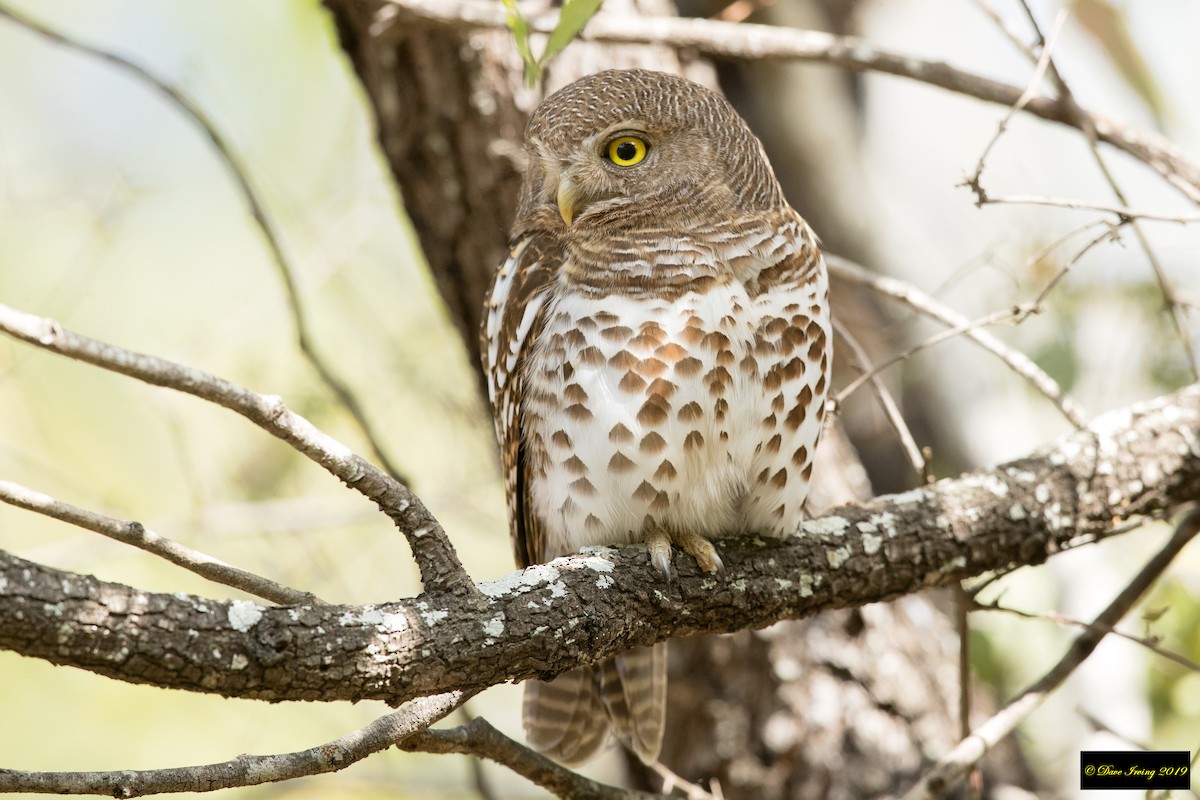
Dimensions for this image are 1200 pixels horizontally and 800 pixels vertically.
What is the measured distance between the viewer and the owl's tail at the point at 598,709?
3539 millimetres

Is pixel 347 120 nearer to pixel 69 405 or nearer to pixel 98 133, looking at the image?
pixel 98 133

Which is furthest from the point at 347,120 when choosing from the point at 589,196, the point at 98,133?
the point at 589,196

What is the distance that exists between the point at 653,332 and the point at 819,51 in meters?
1.47

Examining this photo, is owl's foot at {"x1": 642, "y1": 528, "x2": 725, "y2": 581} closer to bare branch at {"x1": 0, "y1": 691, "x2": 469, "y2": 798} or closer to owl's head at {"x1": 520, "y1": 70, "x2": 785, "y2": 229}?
bare branch at {"x1": 0, "y1": 691, "x2": 469, "y2": 798}

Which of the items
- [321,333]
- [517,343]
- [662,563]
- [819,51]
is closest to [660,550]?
[662,563]

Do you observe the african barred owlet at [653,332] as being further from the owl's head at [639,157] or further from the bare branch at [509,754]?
the bare branch at [509,754]

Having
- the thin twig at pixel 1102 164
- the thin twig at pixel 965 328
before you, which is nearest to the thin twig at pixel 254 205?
the thin twig at pixel 965 328

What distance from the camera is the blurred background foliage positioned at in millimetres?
4750

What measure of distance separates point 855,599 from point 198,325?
362 centimetres

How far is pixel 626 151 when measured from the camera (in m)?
3.25

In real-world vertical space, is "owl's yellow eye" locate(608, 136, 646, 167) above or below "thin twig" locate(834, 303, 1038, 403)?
above

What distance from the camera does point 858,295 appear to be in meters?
5.20

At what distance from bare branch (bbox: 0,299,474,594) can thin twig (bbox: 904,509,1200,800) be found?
152cm

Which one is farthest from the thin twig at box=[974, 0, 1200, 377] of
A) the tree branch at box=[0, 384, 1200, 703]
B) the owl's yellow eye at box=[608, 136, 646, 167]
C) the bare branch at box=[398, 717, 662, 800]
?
the bare branch at box=[398, 717, 662, 800]
